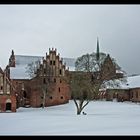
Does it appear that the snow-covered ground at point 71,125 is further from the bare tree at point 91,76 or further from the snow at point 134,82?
the snow at point 134,82

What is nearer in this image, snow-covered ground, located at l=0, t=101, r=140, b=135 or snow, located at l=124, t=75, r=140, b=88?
snow-covered ground, located at l=0, t=101, r=140, b=135

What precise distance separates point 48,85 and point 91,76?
10833 millimetres

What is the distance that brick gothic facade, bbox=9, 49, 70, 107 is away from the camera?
40375 millimetres

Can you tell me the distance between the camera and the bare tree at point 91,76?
2891cm

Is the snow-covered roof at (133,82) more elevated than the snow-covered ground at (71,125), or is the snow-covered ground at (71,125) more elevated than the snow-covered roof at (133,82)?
the snow-covered roof at (133,82)

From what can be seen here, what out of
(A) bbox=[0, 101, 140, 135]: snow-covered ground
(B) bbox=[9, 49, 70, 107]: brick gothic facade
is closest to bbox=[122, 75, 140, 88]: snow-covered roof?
(B) bbox=[9, 49, 70, 107]: brick gothic facade

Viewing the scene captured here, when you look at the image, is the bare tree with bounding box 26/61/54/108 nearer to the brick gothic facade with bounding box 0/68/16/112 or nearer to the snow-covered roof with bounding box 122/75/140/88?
the brick gothic facade with bounding box 0/68/16/112

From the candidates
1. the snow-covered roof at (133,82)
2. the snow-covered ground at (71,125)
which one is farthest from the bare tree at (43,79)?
the snow-covered ground at (71,125)

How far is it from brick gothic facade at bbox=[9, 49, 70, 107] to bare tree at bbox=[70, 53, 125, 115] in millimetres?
7701

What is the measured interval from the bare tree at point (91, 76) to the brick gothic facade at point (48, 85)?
7701 millimetres

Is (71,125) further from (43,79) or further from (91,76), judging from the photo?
(43,79)
